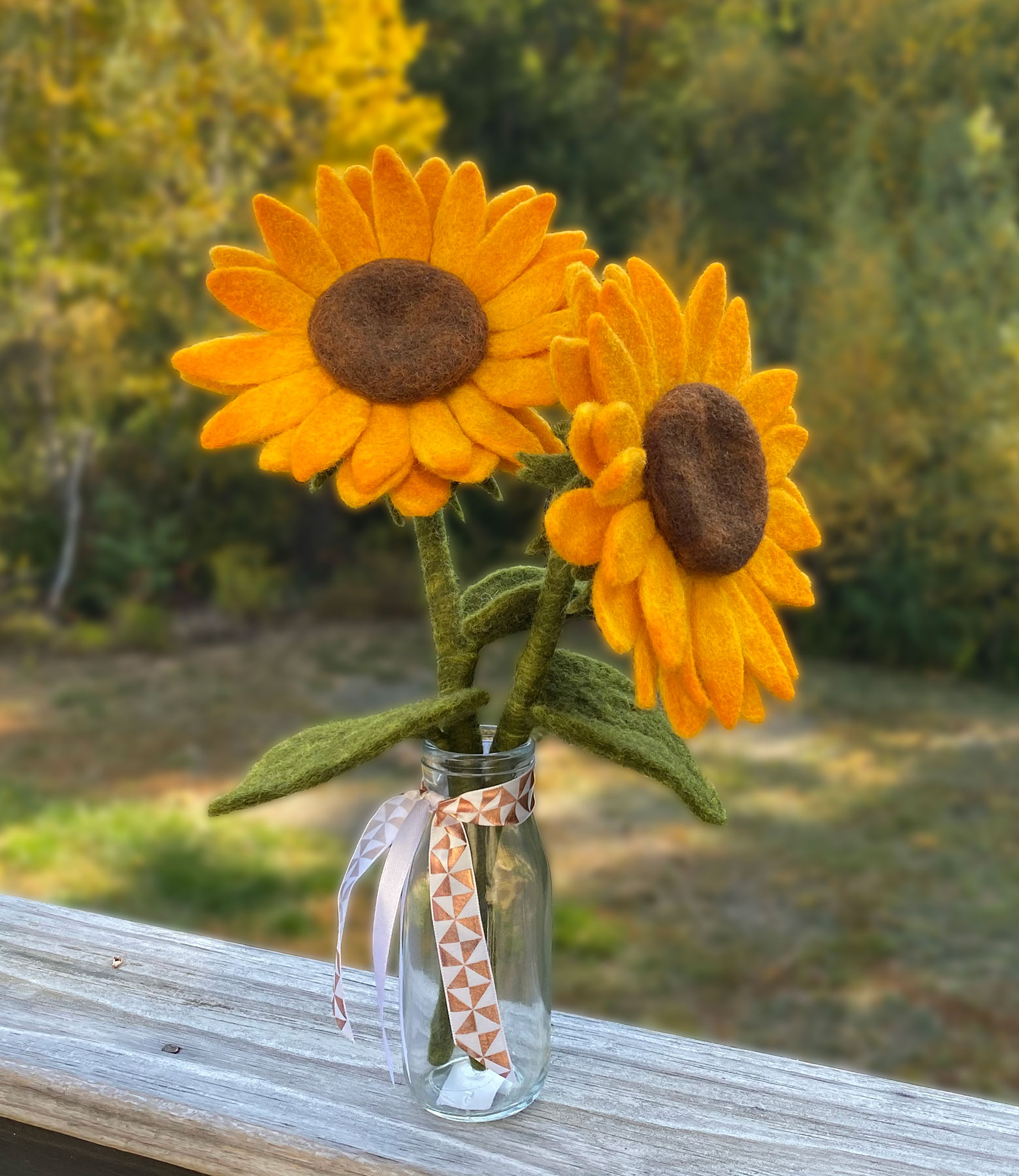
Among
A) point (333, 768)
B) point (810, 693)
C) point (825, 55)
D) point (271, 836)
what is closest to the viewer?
point (333, 768)

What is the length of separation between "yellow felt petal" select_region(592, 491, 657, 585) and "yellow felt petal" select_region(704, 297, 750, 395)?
85mm

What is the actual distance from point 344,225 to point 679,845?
254cm

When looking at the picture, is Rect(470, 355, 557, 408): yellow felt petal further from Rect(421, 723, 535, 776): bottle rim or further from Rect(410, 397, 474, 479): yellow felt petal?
Rect(421, 723, 535, 776): bottle rim

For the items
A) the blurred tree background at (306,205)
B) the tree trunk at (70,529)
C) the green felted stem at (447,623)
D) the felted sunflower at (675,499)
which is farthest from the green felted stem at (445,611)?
the tree trunk at (70,529)

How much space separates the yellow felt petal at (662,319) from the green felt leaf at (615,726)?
151 millimetres

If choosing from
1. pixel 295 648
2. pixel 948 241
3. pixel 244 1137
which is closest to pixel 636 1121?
pixel 244 1137

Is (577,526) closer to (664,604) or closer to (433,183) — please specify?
(664,604)

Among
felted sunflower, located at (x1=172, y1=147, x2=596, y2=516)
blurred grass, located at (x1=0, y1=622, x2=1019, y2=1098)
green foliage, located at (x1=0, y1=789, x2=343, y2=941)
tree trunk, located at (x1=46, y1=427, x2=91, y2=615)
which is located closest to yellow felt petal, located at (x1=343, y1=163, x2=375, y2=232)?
felted sunflower, located at (x1=172, y1=147, x2=596, y2=516)

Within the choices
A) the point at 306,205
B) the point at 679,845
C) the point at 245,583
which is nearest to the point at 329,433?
the point at 679,845

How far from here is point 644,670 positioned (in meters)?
0.44

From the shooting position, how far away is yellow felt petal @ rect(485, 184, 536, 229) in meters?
0.54

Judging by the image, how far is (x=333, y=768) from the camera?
51 centimetres

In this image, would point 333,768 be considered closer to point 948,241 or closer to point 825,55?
point 948,241

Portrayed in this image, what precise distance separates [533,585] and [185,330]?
3.85m
